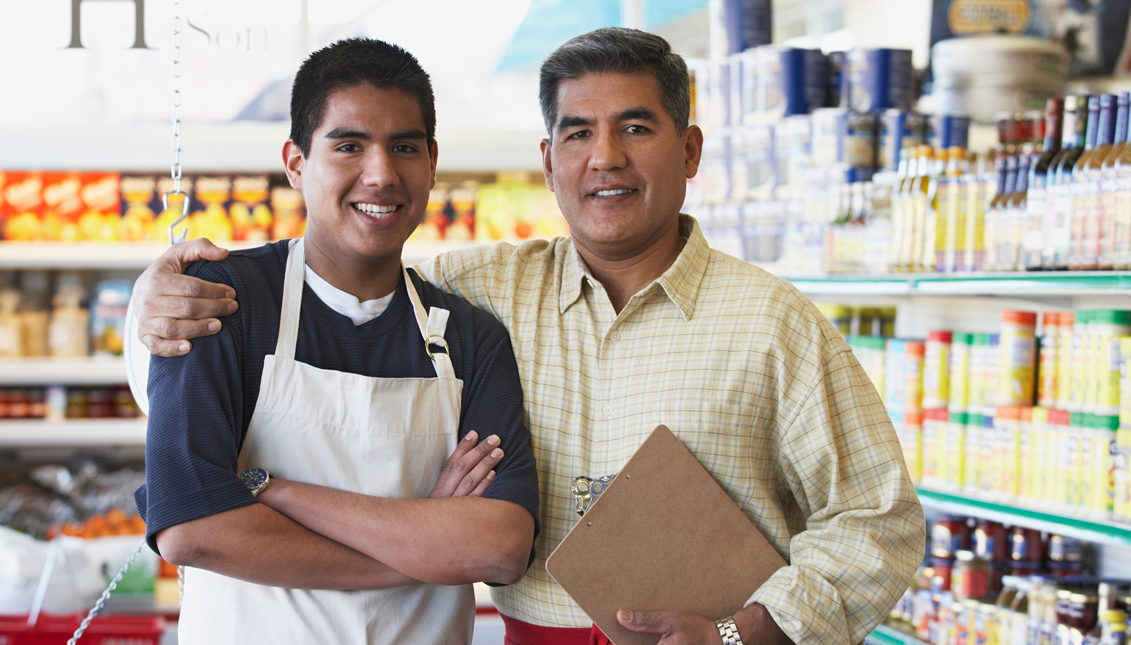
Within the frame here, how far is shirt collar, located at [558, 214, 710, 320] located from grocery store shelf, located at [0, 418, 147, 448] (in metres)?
2.84

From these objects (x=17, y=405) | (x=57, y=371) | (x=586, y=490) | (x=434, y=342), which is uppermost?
(x=434, y=342)

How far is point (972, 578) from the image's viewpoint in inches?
121

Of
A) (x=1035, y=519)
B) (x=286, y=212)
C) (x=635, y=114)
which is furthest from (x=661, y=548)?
(x=286, y=212)

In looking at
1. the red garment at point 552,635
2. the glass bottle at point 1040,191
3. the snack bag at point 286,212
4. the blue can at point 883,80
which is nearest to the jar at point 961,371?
the glass bottle at point 1040,191

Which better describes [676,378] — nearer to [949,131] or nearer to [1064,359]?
[1064,359]

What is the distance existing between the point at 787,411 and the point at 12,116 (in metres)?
3.74

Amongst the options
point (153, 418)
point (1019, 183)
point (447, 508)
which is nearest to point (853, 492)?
point (447, 508)

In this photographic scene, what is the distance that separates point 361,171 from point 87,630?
2.73 metres

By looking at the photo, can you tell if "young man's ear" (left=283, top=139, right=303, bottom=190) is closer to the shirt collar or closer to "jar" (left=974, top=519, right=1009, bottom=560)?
the shirt collar

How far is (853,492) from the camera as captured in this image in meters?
1.76

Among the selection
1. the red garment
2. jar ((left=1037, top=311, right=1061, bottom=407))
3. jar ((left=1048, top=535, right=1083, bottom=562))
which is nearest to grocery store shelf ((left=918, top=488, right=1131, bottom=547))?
jar ((left=1048, top=535, right=1083, bottom=562))

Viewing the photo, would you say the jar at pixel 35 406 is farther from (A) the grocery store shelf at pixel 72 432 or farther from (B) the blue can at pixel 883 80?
(B) the blue can at pixel 883 80

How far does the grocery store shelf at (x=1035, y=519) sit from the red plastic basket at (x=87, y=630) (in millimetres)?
2824

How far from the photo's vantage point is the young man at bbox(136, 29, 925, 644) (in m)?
1.73
